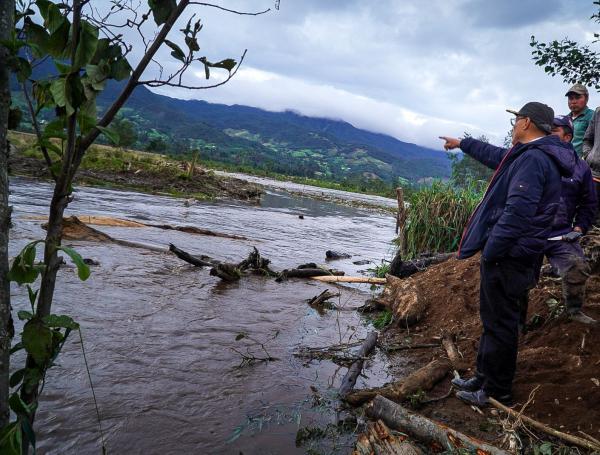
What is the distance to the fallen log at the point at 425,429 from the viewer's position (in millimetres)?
2697

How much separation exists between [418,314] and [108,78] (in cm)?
525

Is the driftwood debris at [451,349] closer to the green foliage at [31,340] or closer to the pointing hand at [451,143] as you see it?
the pointing hand at [451,143]

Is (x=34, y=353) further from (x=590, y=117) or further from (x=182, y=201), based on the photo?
(x=182, y=201)

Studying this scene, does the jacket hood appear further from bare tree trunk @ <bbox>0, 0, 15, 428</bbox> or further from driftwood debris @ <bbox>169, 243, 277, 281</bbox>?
driftwood debris @ <bbox>169, 243, 277, 281</bbox>

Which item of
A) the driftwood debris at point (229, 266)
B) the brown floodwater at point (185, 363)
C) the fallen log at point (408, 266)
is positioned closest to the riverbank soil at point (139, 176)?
the brown floodwater at point (185, 363)

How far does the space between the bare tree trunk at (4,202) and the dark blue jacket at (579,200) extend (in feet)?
14.3

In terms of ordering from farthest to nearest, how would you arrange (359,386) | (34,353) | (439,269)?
(439,269), (359,386), (34,353)

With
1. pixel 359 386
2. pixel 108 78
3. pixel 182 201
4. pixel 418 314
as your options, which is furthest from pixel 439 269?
pixel 182 201

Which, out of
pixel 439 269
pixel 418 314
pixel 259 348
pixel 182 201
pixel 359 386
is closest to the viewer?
pixel 359 386

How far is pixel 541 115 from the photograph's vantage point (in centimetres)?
343

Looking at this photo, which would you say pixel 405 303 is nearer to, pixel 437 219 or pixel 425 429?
pixel 425 429

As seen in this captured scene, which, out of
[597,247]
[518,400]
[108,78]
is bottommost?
[518,400]

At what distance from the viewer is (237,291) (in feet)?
24.1

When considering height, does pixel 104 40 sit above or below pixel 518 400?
above
